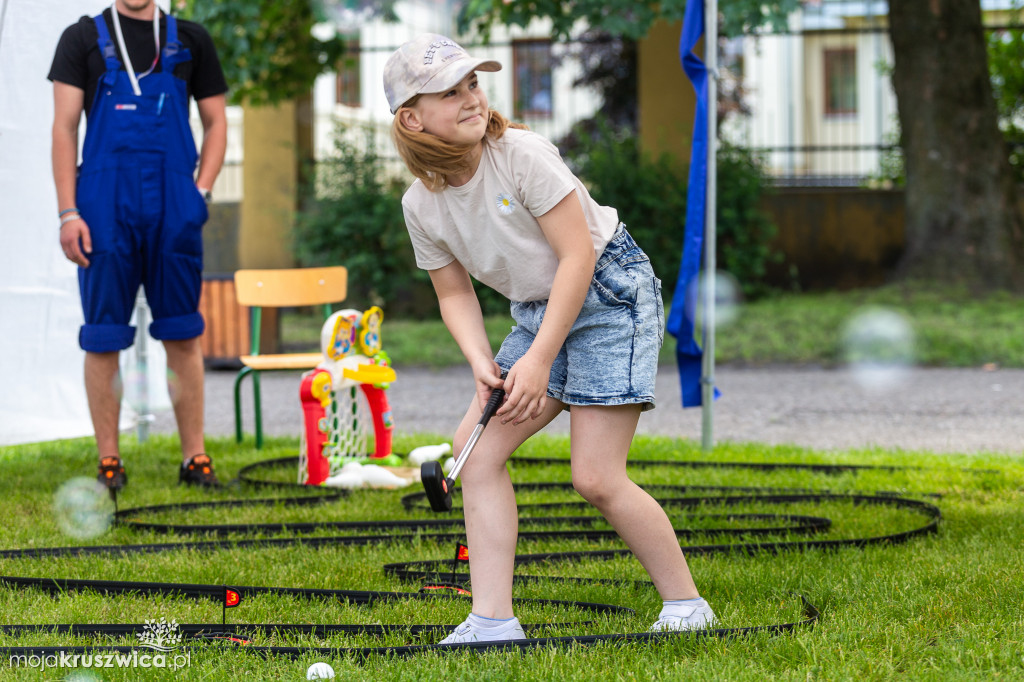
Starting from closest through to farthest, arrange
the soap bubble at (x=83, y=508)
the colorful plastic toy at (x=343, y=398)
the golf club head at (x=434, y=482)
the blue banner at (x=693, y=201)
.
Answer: the golf club head at (x=434, y=482) < the soap bubble at (x=83, y=508) < the colorful plastic toy at (x=343, y=398) < the blue banner at (x=693, y=201)

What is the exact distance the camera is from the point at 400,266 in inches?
480

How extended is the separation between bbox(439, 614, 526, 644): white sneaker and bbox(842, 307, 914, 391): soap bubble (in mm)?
5681

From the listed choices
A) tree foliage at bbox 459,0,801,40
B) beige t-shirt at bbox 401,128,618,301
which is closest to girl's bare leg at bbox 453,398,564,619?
beige t-shirt at bbox 401,128,618,301

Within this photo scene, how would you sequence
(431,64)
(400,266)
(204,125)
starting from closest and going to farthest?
(431,64) → (204,125) → (400,266)

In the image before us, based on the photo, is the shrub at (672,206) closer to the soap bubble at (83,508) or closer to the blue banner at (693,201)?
the blue banner at (693,201)

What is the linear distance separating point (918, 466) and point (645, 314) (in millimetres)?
2667

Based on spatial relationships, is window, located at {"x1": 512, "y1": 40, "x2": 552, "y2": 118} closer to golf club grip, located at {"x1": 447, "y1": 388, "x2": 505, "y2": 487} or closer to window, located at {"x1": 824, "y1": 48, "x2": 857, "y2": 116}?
window, located at {"x1": 824, "y1": 48, "x2": 857, "y2": 116}

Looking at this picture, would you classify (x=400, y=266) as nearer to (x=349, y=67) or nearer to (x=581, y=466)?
(x=349, y=67)

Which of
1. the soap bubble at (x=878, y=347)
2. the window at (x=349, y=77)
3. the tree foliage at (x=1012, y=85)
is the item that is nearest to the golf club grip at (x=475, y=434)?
the soap bubble at (x=878, y=347)

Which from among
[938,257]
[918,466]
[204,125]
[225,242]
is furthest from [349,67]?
[918,466]

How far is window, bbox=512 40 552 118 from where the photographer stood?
53.0 ft

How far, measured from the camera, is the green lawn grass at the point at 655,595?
7.76 ft

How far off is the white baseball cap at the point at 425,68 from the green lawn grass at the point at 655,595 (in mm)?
1264

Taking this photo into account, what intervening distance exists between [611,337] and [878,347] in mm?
7069
